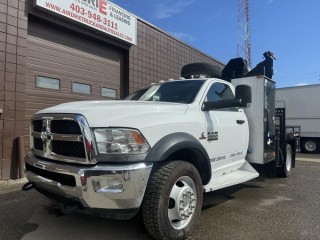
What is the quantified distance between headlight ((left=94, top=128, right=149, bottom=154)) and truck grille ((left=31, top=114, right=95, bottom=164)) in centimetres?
10

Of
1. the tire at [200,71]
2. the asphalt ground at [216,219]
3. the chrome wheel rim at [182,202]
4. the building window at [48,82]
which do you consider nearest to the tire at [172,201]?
the chrome wheel rim at [182,202]

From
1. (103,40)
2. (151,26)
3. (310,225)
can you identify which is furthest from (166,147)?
(151,26)

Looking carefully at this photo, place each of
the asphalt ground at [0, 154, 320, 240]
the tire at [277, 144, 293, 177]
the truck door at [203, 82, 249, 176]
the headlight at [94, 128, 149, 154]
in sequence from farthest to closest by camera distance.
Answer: the tire at [277, 144, 293, 177] → the truck door at [203, 82, 249, 176] → the asphalt ground at [0, 154, 320, 240] → the headlight at [94, 128, 149, 154]

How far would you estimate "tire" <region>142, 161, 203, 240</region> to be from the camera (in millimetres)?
3287

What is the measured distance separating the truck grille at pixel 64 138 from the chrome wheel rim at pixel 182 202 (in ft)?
3.48

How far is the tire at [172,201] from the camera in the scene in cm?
329

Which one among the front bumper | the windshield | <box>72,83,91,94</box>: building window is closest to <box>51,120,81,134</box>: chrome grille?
the front bumper

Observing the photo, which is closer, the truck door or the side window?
the truck door

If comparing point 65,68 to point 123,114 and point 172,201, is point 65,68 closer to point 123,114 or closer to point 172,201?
point 123,114

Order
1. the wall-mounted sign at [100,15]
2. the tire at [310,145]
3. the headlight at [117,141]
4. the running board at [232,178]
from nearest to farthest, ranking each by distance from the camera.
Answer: the headlight at [117,141] < the running board at [232,178] < the wall-mounted sign at [100,15] < the tire at [310,145]

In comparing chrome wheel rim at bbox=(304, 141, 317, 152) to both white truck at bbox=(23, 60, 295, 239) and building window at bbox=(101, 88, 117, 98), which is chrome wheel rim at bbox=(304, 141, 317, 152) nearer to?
building window at bbox=(101, 88, 117, 98)

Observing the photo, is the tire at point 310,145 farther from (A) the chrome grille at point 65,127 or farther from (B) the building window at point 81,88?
(A) the chrome grille at point 65,127

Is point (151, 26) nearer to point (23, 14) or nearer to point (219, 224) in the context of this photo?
point (23, 14)

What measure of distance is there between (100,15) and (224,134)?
21.9 feet
